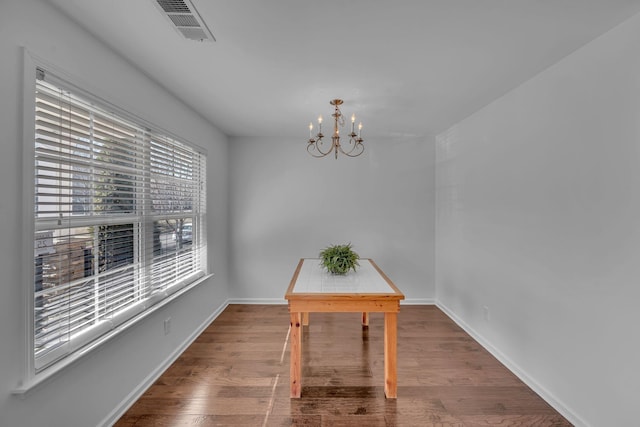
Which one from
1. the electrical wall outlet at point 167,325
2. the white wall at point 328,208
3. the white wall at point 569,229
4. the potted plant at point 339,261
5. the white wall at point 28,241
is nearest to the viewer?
the white wall at point 28,241

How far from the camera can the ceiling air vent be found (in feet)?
4.61

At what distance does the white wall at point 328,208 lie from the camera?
13.5 ft

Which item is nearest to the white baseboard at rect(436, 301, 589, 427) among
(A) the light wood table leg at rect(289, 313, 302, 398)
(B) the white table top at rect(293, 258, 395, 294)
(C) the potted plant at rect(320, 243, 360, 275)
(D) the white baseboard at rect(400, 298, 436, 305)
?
(D) the white baseboard at rect(400, 298, 436, 305)

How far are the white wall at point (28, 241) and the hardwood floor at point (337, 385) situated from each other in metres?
0.30

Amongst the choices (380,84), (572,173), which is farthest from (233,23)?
(572,173)

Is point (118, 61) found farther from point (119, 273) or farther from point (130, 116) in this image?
point (119, 273)

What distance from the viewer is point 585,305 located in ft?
6.03

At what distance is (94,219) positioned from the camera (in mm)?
1766

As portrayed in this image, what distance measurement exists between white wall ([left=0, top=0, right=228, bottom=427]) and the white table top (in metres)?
1.26

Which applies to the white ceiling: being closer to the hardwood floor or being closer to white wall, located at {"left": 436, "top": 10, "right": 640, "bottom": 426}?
white wall, located at {"left": 436, "top": 10, "right": 640, "bottom": 426}

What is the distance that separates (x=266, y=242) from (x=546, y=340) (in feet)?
10.6

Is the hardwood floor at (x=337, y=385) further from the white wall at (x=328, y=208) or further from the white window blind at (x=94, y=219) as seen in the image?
the white wall at (x=328, y=208)

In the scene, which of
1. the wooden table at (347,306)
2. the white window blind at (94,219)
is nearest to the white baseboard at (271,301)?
the white window blind at (94,219)

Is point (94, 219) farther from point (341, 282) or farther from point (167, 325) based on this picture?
point (341, 282)
